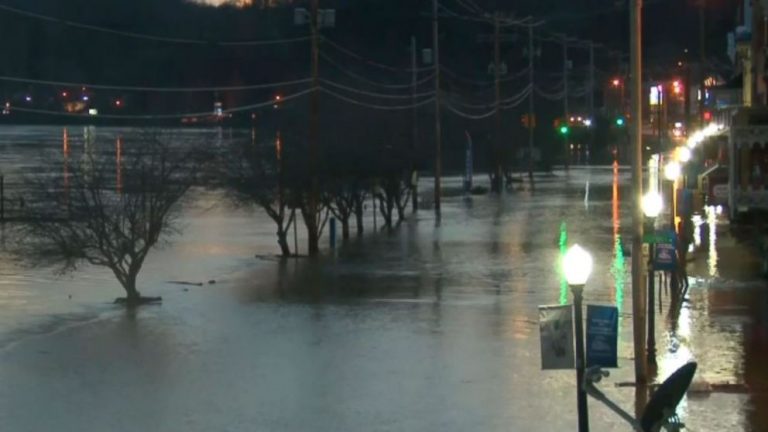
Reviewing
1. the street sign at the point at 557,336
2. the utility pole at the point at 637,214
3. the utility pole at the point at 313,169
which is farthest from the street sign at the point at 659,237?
the utility pole at the point at 313,169

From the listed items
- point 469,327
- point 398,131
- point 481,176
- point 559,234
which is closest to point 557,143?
point 481,176

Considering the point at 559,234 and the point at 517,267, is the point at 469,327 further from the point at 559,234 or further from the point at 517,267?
the point at 559,234

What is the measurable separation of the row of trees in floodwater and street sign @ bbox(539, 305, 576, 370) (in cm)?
1617

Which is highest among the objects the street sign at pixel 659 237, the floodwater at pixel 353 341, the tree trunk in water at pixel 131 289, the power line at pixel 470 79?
the power line at pixel 470 79

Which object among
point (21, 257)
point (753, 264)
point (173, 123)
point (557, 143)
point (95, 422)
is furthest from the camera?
point (557, 143)

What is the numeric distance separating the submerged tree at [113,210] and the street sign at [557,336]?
628 inches

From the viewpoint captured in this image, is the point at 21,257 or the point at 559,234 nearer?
the point at 21,257

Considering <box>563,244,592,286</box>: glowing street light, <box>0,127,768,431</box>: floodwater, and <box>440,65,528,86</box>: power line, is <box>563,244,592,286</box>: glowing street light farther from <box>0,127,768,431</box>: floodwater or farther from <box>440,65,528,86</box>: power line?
<box>440,65,528,86</box>: power line

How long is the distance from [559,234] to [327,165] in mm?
7529

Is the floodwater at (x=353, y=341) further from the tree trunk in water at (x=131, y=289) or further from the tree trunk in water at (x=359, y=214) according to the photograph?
the tree trunk in water at (x=359, y=214)

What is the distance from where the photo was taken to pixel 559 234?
42.6 metres

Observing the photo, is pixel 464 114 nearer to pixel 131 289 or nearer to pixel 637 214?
pixel 131 289

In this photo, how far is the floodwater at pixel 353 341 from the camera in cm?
→ 1628

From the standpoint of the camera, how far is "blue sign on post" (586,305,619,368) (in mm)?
14938
